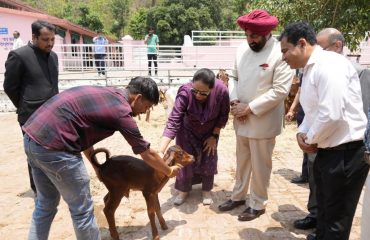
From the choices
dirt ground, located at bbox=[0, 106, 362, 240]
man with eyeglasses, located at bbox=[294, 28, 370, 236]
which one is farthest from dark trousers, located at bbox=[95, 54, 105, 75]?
man with eyeglasses, located at bbox=[294, 28, 370, 236]

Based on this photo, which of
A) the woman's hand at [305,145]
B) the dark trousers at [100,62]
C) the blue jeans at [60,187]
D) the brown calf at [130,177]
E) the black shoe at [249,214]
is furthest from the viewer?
the dark trousers at [100,62]

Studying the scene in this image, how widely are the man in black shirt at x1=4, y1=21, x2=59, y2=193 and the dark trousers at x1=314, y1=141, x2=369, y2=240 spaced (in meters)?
2.84

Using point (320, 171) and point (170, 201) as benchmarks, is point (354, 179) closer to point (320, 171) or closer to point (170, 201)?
point (320, 171)

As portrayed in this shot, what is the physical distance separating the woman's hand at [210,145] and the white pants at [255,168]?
0.30 m

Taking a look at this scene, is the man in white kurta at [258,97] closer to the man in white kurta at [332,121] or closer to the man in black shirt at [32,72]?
the man in white kurta at [332,121]

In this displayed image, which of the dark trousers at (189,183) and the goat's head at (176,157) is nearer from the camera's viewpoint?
the goat's head at (176,157)

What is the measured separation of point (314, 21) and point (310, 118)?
Answer: 4.97 metres

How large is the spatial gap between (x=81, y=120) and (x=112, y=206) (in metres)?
1.20

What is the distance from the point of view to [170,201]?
15.0 feet

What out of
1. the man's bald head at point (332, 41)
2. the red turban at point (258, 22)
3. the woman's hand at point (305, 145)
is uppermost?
the red turban at point (258, 22)

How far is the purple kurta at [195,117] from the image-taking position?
13.3 feet

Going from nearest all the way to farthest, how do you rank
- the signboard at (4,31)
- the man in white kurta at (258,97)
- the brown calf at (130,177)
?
the brown calf at (130,177) < the man in white kurta at (258,97) < the signboard at (4,31)

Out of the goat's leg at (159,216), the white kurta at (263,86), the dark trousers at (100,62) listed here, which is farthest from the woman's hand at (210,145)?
the dark trousers at (100,62)

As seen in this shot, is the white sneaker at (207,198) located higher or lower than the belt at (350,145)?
lower
